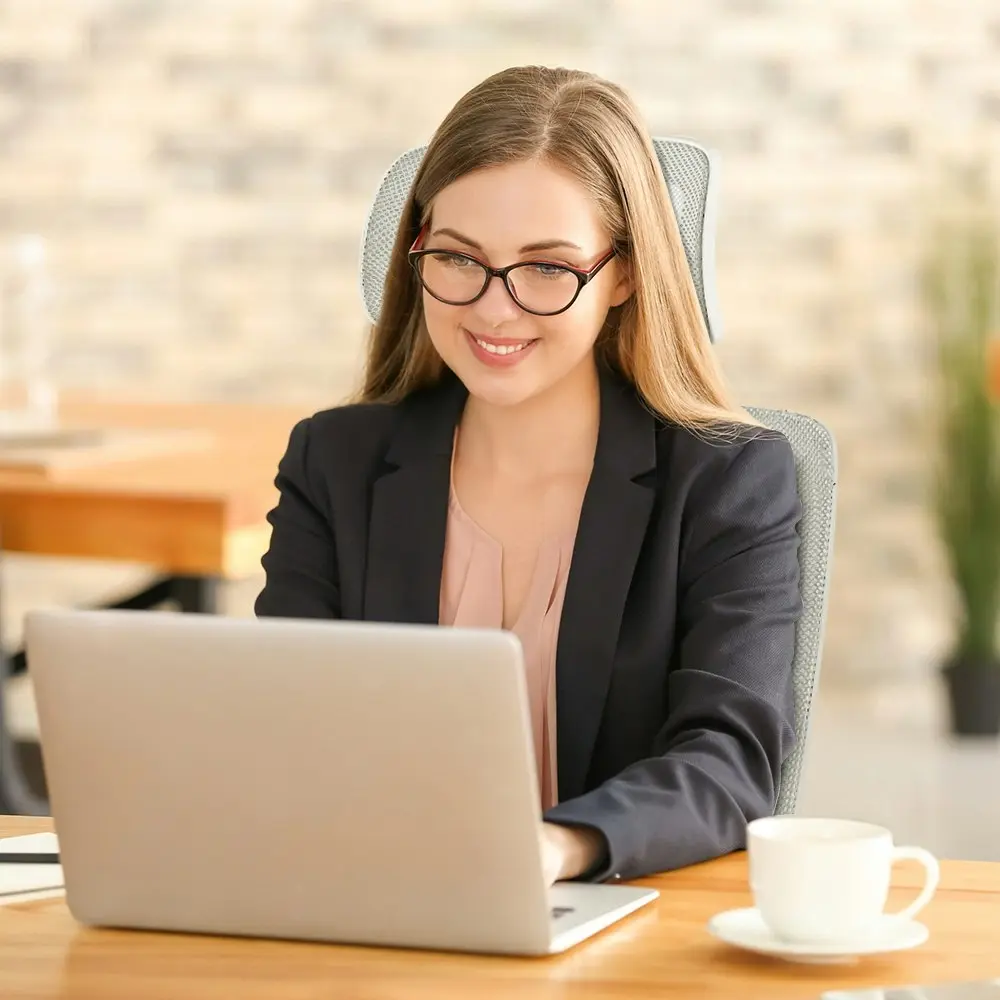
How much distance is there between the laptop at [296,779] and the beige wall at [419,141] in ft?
10.8

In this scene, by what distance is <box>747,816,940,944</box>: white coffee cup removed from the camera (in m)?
0.94

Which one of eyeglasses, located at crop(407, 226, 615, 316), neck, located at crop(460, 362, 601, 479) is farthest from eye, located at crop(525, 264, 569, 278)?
neck, located at crop(460, 362, 601, 479)

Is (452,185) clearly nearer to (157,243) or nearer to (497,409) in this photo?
(497,409)

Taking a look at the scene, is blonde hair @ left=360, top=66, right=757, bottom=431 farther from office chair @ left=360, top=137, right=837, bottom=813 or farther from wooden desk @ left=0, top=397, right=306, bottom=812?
wooden desk @ left=0, top=397, right=306, bottom=812

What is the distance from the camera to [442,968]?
95 cm

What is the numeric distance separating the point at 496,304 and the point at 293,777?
664mm

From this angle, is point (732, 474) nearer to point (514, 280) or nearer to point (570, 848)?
point (514, 280)

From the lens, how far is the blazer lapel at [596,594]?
153cm

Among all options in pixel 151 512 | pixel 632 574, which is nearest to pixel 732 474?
pixel 632 574

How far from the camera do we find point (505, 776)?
36.6 inches

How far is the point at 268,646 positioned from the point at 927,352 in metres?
3.40

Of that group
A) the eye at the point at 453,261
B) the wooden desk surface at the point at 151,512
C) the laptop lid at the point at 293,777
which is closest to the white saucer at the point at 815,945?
the laptop lid at the point at 293,777

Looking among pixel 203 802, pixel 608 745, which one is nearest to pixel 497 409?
pixel 608 745

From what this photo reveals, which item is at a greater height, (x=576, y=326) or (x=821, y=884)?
(x=576, y=326)
